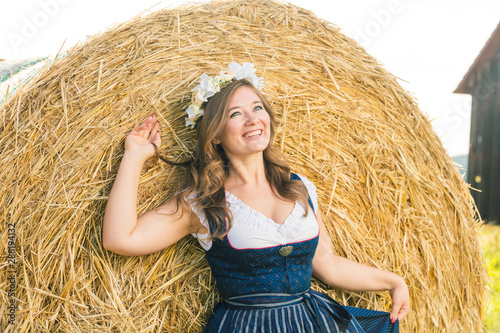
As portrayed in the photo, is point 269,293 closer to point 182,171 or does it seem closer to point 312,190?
point 312,190

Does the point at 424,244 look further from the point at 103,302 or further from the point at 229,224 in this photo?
the point at 103,302

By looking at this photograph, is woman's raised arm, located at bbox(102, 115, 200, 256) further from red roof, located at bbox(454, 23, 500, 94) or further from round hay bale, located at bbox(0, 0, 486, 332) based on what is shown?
red roof, located at bbox(454, 23, 500, 94)

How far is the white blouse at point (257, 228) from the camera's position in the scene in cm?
178

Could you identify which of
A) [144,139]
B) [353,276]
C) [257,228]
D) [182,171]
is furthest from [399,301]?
[144,139]

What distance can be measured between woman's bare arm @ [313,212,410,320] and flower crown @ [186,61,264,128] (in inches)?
28.5

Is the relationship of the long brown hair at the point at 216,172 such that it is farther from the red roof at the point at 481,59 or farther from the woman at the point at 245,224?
the red roof at the point at 481,59

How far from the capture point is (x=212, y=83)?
1.97 metres

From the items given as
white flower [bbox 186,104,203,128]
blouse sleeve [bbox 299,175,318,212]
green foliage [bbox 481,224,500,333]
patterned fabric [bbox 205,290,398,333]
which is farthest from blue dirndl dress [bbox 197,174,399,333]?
green foliage [bbox 481,224,500,333]

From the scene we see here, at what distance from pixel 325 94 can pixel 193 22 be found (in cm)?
75

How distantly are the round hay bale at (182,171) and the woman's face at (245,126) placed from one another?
26cm

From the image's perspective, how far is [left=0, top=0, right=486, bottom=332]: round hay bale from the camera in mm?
1856

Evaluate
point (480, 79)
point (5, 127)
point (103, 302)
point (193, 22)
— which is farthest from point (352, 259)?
point (480, 79)

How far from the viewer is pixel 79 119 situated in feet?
6.34

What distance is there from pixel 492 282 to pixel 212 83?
2.10 meters
